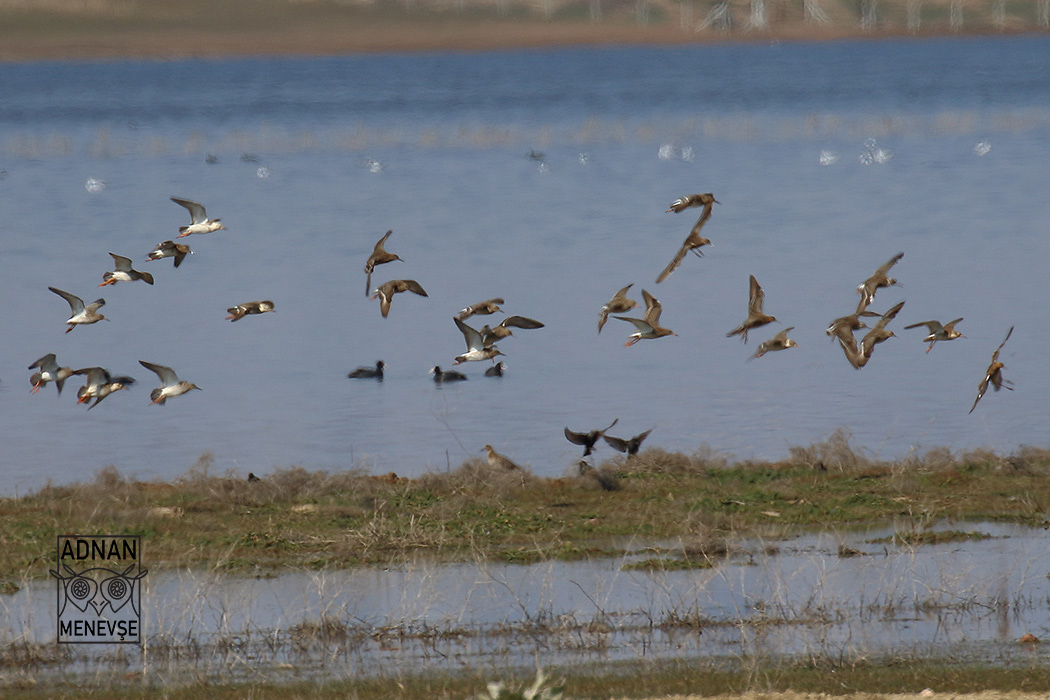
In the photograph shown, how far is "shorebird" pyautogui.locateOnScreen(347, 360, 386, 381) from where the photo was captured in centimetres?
3188

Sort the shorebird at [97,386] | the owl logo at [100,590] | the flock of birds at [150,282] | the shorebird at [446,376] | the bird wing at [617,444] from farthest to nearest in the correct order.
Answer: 1. the shorebird at [446,376]
2. the shorebird at [97,386]
3. the bird wing at [617,444]
4. the flock of birds at [150,282]
5. the owl logo at [100,590]

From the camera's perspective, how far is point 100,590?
16.7m

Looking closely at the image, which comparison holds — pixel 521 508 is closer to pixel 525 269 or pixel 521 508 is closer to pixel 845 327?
pixel 845 327

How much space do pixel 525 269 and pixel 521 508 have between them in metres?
25.8

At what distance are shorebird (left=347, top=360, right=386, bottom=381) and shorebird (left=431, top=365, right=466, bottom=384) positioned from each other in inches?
46.7

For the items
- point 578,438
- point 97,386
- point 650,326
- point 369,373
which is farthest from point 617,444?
point 369,373

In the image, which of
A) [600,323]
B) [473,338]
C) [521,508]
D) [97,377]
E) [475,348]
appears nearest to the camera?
[521,508]

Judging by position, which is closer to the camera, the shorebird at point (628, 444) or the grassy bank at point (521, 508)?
the grassy bank at point (521, 508)

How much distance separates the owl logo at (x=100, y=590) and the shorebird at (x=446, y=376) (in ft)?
45.2

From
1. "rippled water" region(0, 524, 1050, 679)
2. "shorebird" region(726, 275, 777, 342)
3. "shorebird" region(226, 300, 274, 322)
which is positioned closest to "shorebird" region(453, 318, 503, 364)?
"shorebird" region(226, 300, 274, 322)

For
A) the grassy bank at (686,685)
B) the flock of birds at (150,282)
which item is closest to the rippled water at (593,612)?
the grassy bank at (686,685)

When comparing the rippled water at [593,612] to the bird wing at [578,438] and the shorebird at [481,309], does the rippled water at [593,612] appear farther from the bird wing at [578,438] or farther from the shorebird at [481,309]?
the shorebird at [481,309]

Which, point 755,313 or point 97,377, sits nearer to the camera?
point 755,313

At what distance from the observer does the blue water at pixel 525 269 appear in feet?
89.4
